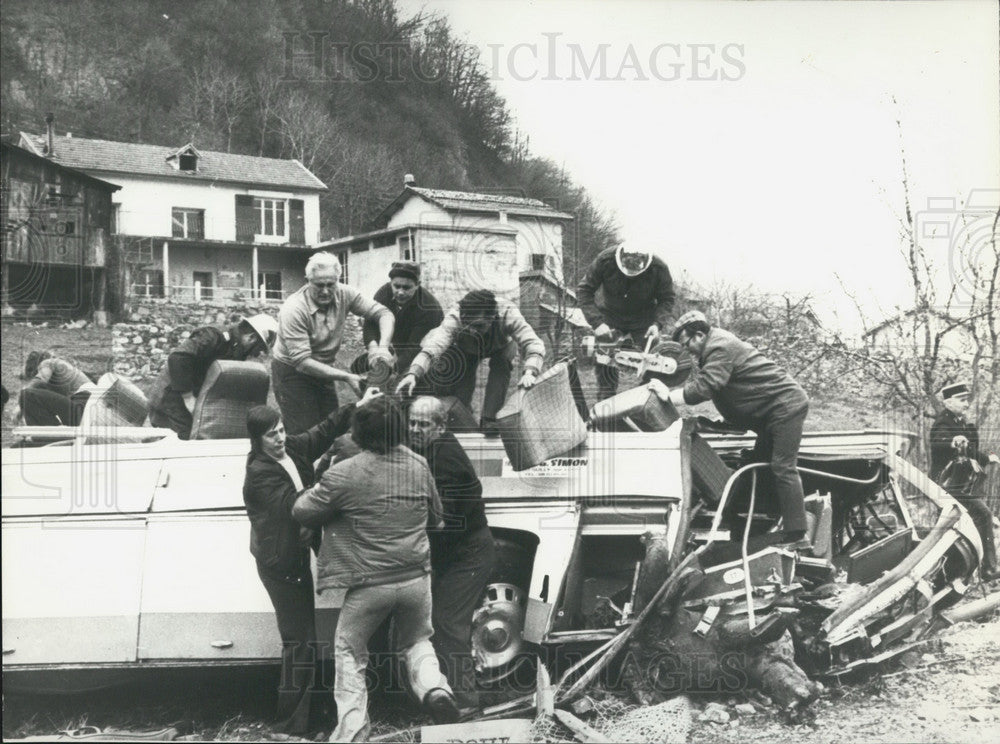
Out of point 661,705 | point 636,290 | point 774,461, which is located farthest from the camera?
point 636,290

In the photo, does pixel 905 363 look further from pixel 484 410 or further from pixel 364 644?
pixel 364 644

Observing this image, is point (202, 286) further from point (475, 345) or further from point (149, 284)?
→ point (475, 345)

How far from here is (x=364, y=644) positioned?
3725mm

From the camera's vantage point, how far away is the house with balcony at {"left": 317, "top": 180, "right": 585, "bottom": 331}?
5.10 metres

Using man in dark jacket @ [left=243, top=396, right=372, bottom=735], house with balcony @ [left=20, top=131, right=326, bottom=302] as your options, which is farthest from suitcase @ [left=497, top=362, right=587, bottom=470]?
house with balcony @ [left=20, top=131, right=326, bottom=302]

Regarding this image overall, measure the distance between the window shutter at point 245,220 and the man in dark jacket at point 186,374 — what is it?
0.96 meters

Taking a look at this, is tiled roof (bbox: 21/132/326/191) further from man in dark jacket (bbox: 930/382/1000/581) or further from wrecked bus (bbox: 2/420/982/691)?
man in dark jacket (bbox: 930/382/1000/581)

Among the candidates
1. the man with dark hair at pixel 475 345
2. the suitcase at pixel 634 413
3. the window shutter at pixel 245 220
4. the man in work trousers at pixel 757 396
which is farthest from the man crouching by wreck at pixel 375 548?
the window shutter at pixel 245 220

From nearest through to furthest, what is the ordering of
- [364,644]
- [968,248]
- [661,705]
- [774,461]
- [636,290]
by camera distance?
[364,644] → [661,705] → [774,461] → [636,290] → [968,248]

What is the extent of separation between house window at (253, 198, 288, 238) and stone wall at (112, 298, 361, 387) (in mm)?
461

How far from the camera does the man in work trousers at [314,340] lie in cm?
437

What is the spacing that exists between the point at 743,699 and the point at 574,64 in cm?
353

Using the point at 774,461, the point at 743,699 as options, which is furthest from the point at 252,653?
the point at 774,461

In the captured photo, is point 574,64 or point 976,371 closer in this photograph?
point 574,64
